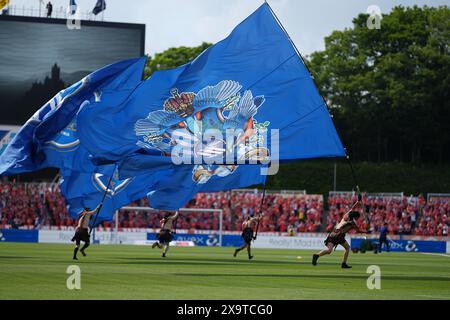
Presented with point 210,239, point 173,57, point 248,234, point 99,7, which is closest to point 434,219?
point 210,239

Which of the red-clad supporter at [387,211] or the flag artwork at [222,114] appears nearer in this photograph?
the flag artwork at [222,114]

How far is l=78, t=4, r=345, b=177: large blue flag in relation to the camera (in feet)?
104

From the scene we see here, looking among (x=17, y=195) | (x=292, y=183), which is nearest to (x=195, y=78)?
(x=17, y=195)

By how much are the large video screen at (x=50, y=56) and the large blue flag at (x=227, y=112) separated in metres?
27.6

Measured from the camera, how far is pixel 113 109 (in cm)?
3306

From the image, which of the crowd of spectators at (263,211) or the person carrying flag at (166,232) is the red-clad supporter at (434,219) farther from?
the person carrying flag at (166,232)

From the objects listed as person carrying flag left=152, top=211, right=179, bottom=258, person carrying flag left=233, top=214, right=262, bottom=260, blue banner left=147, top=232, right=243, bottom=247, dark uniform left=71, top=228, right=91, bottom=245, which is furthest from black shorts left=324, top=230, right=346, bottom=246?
blue banner left=147, top=232, right=243, bottom=247

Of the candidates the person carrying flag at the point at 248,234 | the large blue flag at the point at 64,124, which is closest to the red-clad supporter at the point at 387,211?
the person carrying flag at the point at 248,234

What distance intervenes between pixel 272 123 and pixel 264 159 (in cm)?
124

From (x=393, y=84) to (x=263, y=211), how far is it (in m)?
31.8

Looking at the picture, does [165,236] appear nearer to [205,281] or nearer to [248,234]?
[248,234]

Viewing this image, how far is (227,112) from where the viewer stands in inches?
1276

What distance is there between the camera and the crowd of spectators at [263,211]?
63.0 m

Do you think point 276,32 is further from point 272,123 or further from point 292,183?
point 292,183
